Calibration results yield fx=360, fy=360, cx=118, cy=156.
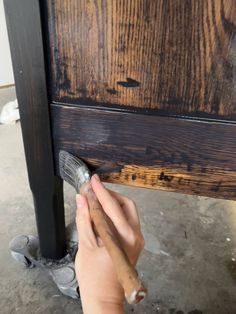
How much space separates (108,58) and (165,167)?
0.22 meters

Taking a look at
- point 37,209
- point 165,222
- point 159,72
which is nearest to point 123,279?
point 159,72

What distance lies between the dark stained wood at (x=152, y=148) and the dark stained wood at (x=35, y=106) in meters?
0.03

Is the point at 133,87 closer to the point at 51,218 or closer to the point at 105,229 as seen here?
the point at 105,229

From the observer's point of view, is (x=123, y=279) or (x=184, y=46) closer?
(x=123, y=279)

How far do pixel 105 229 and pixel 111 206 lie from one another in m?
0.07

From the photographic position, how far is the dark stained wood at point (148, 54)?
502 mm

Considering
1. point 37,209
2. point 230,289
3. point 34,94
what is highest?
point 34,94

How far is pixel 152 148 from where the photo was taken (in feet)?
2.08

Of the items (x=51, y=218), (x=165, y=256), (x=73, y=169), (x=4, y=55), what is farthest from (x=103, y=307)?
(x=4, y=55)

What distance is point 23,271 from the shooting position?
979 mm

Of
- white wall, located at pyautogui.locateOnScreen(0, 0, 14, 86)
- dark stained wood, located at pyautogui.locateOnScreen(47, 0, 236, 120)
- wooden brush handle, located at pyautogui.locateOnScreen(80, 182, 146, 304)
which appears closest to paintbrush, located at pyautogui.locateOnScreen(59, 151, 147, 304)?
wooden brush handle, located at pyautogui.locateOnScreen(80, 182, 146, 304)

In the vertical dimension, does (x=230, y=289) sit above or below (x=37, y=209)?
below

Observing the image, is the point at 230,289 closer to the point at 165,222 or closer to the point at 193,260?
the point at 193,260

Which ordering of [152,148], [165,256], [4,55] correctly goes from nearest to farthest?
1. [152,148]
2. [165,256]
3. [4,55]
